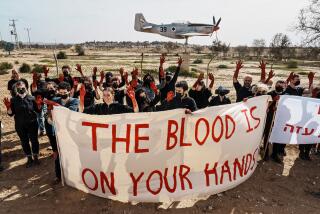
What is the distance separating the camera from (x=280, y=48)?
46.1 metres

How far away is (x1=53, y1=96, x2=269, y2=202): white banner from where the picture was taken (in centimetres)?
428

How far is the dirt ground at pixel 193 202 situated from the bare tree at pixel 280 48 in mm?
32909

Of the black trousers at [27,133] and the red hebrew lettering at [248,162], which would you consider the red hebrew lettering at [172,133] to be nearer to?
the red hebrew lettering at [248,162]

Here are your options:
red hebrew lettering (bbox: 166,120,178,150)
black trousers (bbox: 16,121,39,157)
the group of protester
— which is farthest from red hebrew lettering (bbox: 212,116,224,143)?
black trousers (bbox: 16,121,39,157)

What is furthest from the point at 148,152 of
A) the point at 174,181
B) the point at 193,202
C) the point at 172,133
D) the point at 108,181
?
the point at 193,202

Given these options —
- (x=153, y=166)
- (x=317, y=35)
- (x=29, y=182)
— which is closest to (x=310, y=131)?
(x=153, y=166)

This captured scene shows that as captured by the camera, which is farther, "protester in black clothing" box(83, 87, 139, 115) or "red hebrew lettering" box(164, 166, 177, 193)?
"protester in black clothing" box(83, 87, 139, 115)

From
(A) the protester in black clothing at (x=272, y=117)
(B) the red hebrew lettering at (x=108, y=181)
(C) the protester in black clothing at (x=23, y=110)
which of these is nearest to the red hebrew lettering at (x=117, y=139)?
(B) the red hebrew lettering at (x=108, y=181)

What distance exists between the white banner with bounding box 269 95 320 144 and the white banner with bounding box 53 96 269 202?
5.16ft

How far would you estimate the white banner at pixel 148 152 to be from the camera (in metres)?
4.28

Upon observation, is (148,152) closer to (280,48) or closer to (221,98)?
(221,98)

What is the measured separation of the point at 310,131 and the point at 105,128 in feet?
13.4

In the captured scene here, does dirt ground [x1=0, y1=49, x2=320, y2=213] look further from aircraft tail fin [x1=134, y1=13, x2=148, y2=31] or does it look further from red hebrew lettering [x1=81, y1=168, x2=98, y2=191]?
aircraft tail fin [x1=134, y1=13, x2=148, y2=31]

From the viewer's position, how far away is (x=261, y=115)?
512cm
